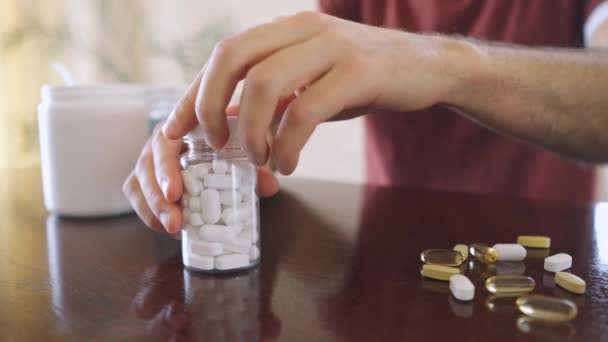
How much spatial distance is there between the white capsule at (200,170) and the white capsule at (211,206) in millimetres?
20

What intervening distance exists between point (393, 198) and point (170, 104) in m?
0.41

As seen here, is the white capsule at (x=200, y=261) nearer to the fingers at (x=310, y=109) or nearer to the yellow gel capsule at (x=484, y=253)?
the fingers at (x=310, y=109)

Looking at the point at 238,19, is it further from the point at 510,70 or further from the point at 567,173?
the point at 510,70

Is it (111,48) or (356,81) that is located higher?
(111,48)

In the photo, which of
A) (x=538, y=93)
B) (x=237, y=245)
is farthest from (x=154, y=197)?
(x=538, y=93)

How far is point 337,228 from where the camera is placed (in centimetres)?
72

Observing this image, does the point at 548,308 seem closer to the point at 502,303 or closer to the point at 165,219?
the point at 502,303

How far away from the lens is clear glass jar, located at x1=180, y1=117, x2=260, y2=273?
536mm

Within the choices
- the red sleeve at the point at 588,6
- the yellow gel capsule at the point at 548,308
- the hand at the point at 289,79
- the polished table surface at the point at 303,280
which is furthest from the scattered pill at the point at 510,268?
the red sleeve at the point at 588,6

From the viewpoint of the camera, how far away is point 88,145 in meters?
0.78

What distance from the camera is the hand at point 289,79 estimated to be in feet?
1.59

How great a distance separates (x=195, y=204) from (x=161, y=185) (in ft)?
0.21

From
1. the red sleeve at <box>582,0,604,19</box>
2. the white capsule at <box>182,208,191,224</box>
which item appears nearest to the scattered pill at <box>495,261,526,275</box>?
the white capsule at <box>182,208,191,224</box>

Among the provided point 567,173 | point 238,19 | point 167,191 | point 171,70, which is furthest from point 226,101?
point 171,70
